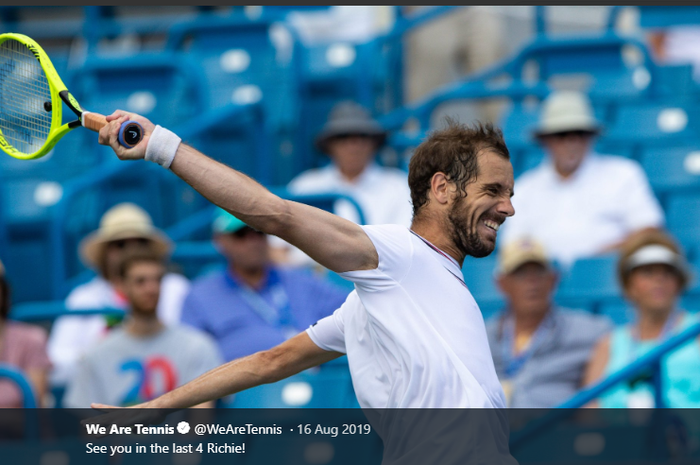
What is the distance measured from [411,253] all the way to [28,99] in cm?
122

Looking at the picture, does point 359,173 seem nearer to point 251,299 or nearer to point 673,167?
point 251,299

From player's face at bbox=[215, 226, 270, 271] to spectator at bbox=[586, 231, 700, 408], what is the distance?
1599 millimetres

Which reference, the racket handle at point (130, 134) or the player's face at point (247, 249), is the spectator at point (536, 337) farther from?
the racket handle at point (130, 134)

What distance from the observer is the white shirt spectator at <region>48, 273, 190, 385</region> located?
4656 millimetres

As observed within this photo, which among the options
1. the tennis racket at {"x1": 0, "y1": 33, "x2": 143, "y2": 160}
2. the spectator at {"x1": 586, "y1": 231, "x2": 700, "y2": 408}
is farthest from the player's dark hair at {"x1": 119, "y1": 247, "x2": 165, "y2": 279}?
Result: the spectator at {"x1": 586, "y1": 231, "x2": 700, "y2": 408}

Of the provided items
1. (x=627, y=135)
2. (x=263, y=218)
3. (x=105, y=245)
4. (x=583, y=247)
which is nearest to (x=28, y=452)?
(x=105, y=245)

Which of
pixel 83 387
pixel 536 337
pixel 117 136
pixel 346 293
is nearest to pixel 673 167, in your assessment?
pixel 536 337

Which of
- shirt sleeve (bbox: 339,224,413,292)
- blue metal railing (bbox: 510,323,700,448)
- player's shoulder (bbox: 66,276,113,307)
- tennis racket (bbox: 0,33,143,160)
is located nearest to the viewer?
shirt sleeve (bbox: 339,224,413,292)

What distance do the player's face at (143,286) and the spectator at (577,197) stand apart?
1.97 metres

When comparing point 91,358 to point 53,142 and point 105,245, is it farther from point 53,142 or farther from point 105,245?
point 53,142

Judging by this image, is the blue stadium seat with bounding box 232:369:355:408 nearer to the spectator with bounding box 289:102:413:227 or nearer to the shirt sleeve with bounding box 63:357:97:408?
the shirt sleeve with bounding box 63:357:97:408

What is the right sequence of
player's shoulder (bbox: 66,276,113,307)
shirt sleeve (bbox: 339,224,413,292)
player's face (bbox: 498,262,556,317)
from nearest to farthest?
1. shirt sleeve (bbox: 339,224,413,292)
2. player's face (bbox: 498,262,556,317)
3. player's shoulder (bbox: 66,276,113,307)

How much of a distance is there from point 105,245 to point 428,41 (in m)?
4.82

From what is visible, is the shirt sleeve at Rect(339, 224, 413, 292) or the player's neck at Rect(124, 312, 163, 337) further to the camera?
the player's neck at Rect(124, 312, 163, 337)
